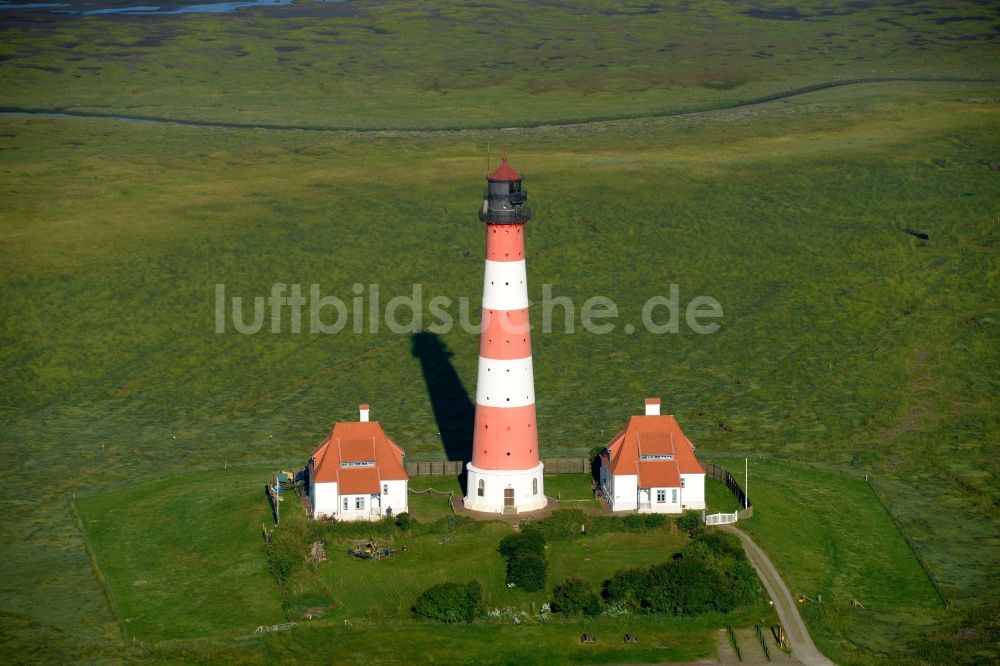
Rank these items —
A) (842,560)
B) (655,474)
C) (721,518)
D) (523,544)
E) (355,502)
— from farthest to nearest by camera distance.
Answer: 1. (655,474)
2. (721,518)
3. (355,502)
4. (842,560)
5. (523,544)

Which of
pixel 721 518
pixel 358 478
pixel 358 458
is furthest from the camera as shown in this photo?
pixel 358 458

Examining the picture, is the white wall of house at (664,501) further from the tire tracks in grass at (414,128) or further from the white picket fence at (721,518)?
the tire tracks in grass at (414,128)

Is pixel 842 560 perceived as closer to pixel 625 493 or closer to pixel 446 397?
pixel 625 493

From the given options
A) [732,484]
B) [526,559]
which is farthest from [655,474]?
[526,559]

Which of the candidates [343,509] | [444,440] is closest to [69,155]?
[444,440]

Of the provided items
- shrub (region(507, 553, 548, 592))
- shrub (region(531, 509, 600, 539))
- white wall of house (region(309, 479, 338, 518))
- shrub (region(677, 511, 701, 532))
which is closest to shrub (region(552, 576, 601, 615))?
shrub (region(507, 553, 548, 592))

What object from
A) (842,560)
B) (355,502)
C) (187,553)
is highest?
(355,502)

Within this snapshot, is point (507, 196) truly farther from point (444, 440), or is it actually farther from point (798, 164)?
point (798, 164)
